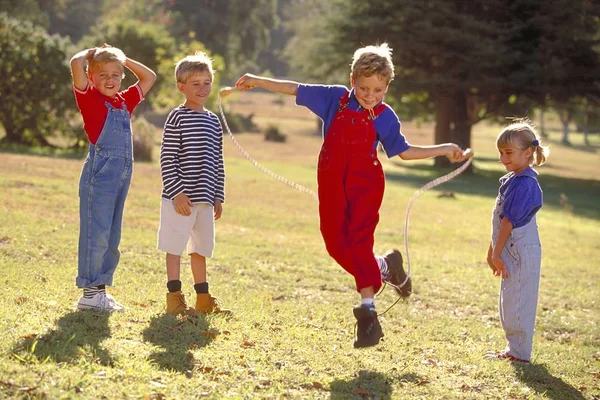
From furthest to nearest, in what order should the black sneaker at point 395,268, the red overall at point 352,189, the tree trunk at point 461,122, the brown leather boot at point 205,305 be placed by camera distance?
the tree trunk at point 461,122
the black sneaker at point 395,268
the brown leather boot at point 205,305
the red overall at point 352,189

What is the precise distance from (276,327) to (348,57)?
2496 centimetres

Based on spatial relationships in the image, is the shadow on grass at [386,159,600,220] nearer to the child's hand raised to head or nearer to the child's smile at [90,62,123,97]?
the child's hand raised to head

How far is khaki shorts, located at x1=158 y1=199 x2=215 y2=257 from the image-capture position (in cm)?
603

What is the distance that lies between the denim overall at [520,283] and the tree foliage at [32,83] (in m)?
17.9

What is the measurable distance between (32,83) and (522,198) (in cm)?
1823

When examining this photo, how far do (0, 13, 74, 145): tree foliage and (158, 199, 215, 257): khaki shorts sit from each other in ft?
55.4

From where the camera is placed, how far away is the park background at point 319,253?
192 inches

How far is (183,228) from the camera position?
6.04 m

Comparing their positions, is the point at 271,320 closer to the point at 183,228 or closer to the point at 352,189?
the point at 183,228

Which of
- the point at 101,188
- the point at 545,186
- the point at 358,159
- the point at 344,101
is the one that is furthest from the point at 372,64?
the point at 545,186

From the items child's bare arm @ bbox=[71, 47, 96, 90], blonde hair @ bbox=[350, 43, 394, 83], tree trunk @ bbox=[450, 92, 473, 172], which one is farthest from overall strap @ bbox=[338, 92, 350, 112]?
tree trunk @ bbox=[450, 92, 473, 172]

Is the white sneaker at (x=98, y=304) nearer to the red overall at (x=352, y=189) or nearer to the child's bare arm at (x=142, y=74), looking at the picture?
the child's bare arm at (x=142, y=74)

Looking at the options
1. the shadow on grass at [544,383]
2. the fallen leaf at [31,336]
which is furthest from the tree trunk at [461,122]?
the fallen leaf at [31,336]

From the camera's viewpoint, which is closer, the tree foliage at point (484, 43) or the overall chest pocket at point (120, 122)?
the overall chest pocket at point (120, 122)
